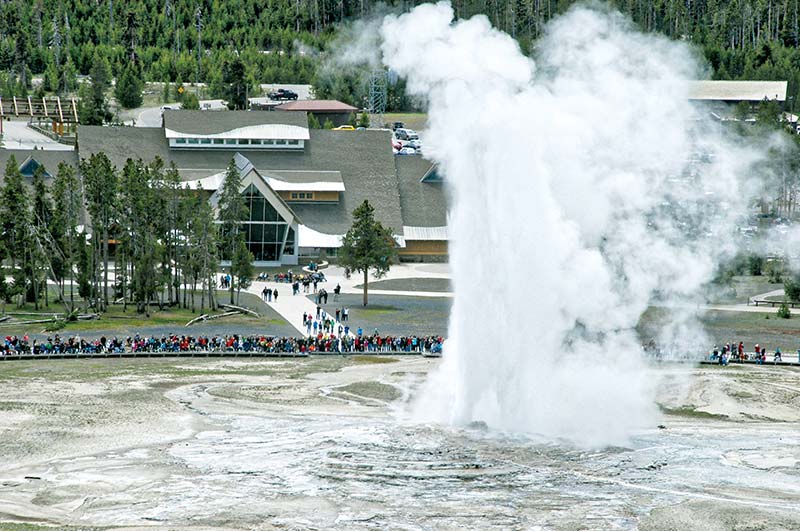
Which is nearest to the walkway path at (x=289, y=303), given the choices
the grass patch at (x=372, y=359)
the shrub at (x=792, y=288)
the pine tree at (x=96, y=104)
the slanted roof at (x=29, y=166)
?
the grass patch at (x=372, y=359)

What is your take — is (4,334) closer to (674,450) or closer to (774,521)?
(674,450)

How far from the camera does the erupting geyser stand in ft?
199

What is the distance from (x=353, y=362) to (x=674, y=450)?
1154 inches

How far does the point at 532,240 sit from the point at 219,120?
99.8m

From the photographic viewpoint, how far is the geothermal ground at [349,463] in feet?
163

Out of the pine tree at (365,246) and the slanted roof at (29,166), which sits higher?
the slanted roof at (29,166)

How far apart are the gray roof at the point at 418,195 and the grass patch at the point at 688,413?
2985 inches

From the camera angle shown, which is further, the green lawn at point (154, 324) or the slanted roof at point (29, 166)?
the slanted roof at point (29, 166)

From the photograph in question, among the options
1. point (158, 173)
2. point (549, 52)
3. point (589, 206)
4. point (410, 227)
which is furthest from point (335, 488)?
point (410, 227)

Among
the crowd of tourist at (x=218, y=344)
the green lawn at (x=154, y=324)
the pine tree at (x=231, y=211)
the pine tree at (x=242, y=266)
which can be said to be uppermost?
the pine tree at (x=231, y=211)

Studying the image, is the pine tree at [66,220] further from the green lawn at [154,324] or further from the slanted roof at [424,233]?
the slanted roof at [424,233]

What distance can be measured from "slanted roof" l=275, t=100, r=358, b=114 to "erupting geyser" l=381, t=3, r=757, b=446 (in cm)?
11551

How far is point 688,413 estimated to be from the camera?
228ft

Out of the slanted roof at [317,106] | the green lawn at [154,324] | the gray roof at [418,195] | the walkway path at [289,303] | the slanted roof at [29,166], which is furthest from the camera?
the slanted roof at [317,106]
